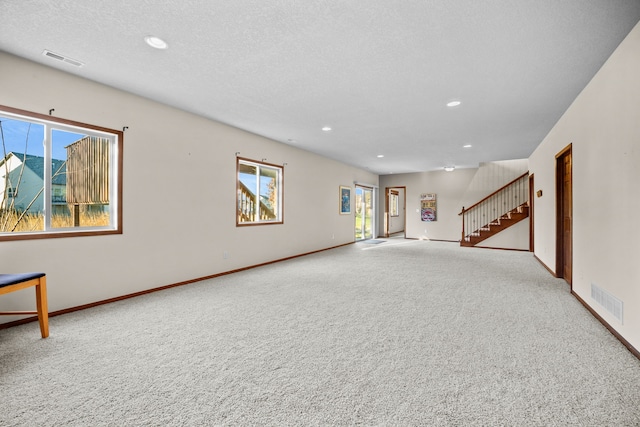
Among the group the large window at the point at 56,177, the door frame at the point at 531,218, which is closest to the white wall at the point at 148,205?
the large window at the point at 56,177

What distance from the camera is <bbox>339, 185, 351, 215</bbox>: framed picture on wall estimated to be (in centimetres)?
923

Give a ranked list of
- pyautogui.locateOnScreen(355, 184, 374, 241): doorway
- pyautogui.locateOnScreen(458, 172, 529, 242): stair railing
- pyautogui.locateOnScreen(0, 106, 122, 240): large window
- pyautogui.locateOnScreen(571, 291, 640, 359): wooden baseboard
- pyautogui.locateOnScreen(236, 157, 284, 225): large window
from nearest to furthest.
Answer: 1. pyautogui.locateOnScreen(571, 291, 640, 359): wooden baseboard
2. pyautogui.locateOnScreen(0, 106, 122, 240): large window
3. pyautogui.locateOnScreen(236, 157, 284, 225): large window
4. pyautogui.locateOnScreen(458, 172, 529, 242): stair railing
5. pyautogui.locateOnScreen(355, 184, 374, 241): doorway

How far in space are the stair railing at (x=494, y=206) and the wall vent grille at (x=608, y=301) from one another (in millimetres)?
6445

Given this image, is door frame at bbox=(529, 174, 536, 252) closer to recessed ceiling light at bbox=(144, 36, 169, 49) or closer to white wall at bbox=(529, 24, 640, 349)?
white wall at bbox=(529, 24, 640, 349)

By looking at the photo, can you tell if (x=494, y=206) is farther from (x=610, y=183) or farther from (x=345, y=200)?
(x=610, y=183)

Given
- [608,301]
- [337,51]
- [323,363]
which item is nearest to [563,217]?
[608,301]

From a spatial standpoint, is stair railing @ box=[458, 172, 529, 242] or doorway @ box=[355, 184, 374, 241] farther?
doorway @ box=[355, 184, 374, 241]

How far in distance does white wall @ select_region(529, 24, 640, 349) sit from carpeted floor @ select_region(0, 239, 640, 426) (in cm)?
46

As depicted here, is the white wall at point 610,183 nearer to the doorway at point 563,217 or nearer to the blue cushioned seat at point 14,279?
the doorway at point 563,217

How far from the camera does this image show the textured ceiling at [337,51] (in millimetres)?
2197

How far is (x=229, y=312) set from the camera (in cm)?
329

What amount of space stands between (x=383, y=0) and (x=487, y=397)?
2790 millimetres

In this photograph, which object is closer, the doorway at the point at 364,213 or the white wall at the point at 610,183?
the white wall at the point at 610,183

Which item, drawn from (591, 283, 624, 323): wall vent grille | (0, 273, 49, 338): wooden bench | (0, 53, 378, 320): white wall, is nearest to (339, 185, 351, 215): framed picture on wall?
(0, 53, 378, 320): white wall
